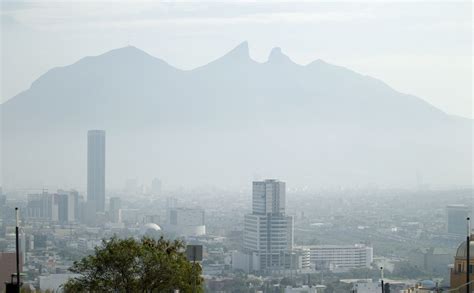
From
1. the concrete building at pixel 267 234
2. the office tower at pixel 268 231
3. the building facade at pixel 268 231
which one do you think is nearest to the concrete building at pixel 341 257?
the concrete building at pixel 267 234

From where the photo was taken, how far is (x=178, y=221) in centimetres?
19625

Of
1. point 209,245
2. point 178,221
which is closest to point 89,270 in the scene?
point 209,245

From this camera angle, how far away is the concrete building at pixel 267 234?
149875mm

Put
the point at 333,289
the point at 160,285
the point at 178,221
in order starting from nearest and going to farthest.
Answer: the point at 160,285 < the point at 333,289 < the point at 178,221

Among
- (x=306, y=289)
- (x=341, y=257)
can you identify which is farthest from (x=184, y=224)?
(x=306, y=289)

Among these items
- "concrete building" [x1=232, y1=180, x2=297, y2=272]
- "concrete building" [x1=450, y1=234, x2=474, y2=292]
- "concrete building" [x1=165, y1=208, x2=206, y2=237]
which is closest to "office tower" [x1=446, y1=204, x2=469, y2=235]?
"concrete building" [x1=232, y1=180, x2=297, y2=272]

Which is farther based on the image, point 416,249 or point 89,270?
point 416,249

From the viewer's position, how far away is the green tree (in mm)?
29125

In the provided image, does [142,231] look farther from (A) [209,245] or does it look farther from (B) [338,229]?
(B) [338,229]

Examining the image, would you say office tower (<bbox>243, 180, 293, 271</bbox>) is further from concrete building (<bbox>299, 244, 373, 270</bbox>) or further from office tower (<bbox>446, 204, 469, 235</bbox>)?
office tower (<bbox>446, 204, 469, 235</bbox>)

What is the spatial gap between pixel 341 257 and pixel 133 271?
121759 millimetres

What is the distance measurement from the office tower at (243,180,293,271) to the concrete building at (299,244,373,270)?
3.17m

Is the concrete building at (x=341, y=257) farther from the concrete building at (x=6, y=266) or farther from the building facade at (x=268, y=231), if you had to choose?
the concrete building at (x=6, y=266)

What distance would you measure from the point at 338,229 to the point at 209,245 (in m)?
38.8
